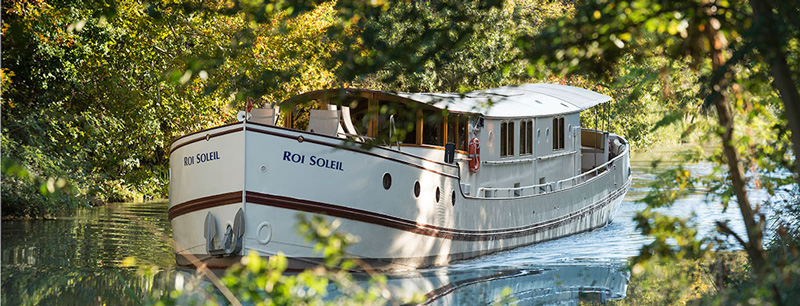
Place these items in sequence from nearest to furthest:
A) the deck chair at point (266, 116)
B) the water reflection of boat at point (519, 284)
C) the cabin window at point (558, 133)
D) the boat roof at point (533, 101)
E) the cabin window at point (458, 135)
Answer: the water reflection of boat at point (519, 284)
the deck chair at point (266, 116)
the boat roof at point (533, 101)
the cabin window at point (458, 135)
the cabin window at point (558, 133)

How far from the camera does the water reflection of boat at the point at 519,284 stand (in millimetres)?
11867

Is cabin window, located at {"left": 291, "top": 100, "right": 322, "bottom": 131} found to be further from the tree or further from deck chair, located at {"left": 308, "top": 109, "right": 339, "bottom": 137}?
the tree

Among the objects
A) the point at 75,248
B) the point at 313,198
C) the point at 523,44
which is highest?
the point at 523,44

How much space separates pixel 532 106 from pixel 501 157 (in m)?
1.54

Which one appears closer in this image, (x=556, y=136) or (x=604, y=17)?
(x=604, y=17)

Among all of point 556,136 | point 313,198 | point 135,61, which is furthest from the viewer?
point 135,61

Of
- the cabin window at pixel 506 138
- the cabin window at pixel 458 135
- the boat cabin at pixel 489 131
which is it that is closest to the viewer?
the boat cabin at pixel 489 131

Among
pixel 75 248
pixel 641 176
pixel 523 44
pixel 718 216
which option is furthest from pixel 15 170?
pixel 641 176

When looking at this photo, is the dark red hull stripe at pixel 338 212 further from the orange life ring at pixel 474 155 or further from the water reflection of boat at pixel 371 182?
the orange life ring at pixel 474 155

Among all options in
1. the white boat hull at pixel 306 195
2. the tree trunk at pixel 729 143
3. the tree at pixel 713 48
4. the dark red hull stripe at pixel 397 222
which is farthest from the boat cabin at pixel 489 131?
the tree trunk at pixel 729 143

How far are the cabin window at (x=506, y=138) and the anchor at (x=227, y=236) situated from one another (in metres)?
5.77

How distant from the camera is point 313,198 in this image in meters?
12.2

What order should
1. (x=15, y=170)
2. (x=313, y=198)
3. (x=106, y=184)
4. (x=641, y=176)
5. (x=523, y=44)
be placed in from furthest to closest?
(x=641, y=176), (x=106, y=184), (x=313, y=198), (x=523, y=44), (x=15, y=170)

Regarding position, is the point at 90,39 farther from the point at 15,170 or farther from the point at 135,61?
the point at 15,170
